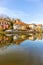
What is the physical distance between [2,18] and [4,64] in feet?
237

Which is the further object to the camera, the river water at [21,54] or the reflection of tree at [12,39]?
the reflection of tree at [12,39]

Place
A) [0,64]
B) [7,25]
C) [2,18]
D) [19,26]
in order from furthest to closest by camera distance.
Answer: [19,26] < [2,18] < [7,25] < [0,64]

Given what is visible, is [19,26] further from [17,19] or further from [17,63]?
[17,63]

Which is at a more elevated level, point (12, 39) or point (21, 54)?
point (21, 54)

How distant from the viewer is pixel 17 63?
1001 cm

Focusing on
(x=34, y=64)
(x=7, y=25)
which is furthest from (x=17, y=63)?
(x=7, y=25)

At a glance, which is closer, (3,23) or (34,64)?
(34,64)

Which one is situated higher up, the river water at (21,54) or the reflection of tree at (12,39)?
the river water at (21,54)

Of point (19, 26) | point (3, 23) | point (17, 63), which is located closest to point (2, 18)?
point (3, 23)

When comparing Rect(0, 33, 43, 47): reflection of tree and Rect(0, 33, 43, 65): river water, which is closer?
Rect(0, 33, 43, 65): river water

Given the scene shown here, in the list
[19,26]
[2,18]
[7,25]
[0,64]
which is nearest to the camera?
[0,64]

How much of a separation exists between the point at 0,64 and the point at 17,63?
1.09 metres

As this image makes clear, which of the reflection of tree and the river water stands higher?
the river water

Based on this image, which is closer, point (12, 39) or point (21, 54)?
point (21, 54)
